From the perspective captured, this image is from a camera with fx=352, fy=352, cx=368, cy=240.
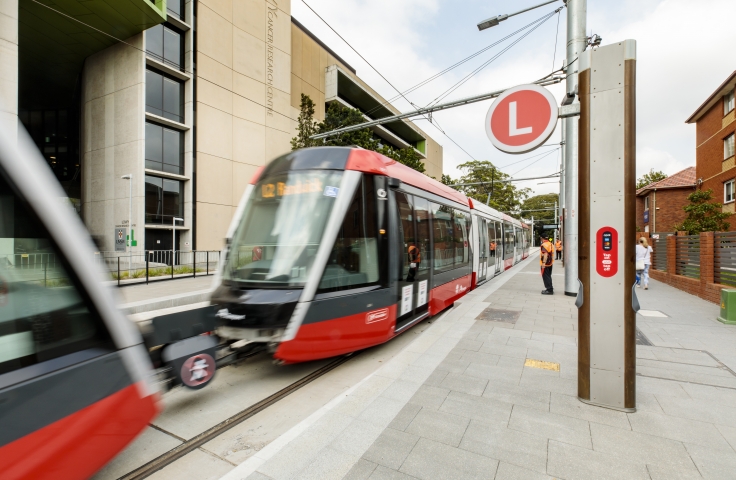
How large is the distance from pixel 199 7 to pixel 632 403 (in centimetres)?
2581

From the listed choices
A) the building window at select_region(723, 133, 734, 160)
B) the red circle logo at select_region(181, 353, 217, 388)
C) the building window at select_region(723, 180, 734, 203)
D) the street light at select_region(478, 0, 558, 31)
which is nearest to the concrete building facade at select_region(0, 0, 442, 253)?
the street light at select_region(478, 0, 558, 31)

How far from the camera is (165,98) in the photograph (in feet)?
66.6

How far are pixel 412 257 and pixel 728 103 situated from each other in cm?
2728

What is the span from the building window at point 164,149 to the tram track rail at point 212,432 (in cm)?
1999

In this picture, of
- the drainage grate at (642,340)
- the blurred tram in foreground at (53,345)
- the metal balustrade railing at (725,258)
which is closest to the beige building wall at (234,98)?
the blurred tram in foreground at (53,345)

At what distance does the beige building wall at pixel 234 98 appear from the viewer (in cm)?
2097

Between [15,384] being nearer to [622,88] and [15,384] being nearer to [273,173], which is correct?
[273,173]

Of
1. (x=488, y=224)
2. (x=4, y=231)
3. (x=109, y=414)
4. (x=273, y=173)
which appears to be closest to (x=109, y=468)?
(x=109, y=414)

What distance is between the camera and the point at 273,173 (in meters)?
4.61

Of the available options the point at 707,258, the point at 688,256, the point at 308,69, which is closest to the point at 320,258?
the point at 707,258

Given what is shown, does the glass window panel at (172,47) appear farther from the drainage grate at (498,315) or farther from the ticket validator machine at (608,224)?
the ticket validator machine at (608,224)

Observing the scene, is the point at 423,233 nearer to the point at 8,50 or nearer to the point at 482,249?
the point at 482,249

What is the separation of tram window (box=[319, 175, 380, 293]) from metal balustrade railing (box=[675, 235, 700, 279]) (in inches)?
443

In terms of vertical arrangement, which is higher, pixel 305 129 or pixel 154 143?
pixel 305 129
